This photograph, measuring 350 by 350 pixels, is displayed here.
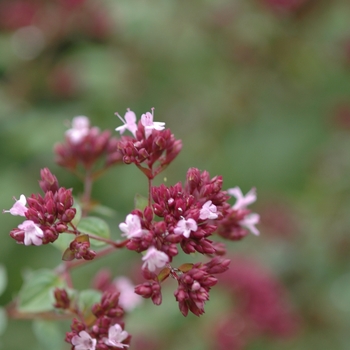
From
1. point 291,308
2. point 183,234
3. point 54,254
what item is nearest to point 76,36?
point 54,254

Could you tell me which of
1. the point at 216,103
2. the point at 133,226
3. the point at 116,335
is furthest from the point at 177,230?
the point at 216,103

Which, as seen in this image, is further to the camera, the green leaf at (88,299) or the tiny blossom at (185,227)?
the green leaf at (88,299)

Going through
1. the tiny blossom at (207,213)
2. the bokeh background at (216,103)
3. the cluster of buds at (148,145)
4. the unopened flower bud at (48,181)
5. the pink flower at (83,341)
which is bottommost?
the pink flower at (83,341)

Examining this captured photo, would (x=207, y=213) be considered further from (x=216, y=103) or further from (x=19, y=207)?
(x=216, y=103)

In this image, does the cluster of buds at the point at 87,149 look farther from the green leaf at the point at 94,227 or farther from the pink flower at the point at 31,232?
the pink flower at the point at 31,232

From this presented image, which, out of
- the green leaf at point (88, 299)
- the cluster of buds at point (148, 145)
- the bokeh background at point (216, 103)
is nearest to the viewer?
the cluster of buds at point (148, 145)

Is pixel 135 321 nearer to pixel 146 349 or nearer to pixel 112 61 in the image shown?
pixel 146 349

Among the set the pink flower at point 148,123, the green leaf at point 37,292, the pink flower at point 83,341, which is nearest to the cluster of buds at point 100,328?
the pink flower at point 83,341

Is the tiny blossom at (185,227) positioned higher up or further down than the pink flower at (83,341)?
higher up
